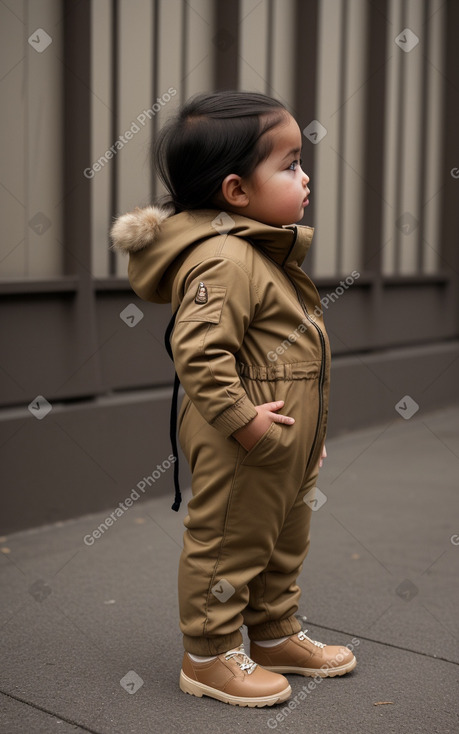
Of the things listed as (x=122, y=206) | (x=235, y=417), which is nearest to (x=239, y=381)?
(x=235, y=417)

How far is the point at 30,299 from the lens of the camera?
15.1ft

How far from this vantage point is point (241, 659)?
274 cm

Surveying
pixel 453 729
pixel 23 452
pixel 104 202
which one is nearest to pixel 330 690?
pixel 453 729

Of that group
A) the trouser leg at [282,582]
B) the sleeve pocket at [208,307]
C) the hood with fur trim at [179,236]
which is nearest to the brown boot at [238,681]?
the trouser leg at [282,582]

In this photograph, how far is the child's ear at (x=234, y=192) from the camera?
2.61m

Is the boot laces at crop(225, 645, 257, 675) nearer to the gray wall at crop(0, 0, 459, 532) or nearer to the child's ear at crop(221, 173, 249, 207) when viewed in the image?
the child's ear at crop(221, 173, 249, 207)

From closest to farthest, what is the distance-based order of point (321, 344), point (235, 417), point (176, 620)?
point (235, 417) < point (321, 344) < point (176, 620)

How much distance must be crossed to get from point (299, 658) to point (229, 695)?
0.30 metres

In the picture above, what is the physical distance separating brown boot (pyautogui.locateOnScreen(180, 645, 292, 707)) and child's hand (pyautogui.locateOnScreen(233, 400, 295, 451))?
0.66 metres

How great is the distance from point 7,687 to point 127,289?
2.62m

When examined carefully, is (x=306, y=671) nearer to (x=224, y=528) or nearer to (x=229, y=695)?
(x=229, y=695)

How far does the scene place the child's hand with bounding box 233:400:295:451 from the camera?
2.49m

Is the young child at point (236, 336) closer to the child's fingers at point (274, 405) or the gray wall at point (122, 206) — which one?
the child's fingers at point (274, 405)

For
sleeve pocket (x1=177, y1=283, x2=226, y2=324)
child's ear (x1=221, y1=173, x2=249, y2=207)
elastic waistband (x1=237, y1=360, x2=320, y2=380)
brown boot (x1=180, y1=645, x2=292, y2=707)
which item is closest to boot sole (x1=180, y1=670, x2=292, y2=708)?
brown boot (x1=180, y1=645, x2=292, y2=707)
